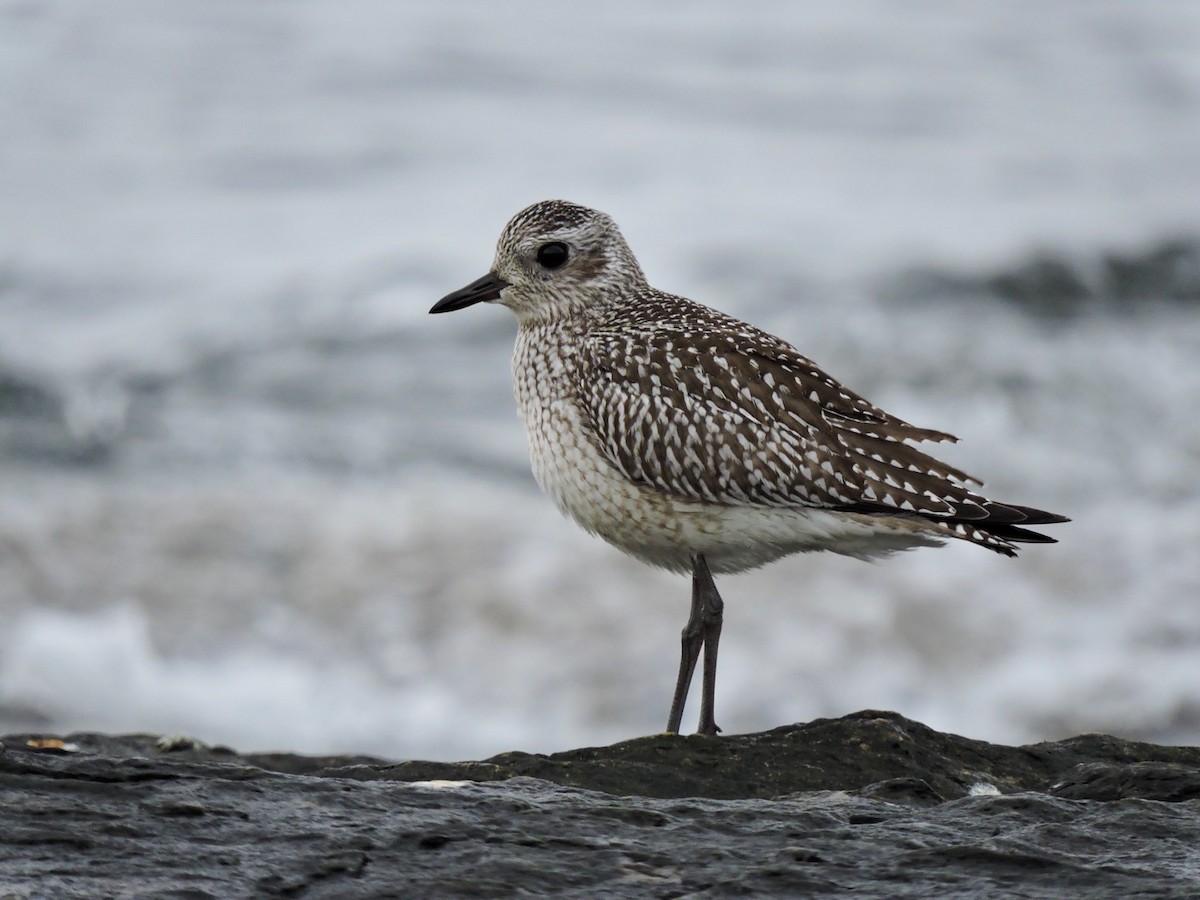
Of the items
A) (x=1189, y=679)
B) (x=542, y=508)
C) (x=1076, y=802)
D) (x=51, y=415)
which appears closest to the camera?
(x=1076, y=802)

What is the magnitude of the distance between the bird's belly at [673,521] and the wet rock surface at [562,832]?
6.44 feet

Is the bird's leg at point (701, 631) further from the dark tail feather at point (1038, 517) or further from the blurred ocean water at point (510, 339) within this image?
the blurred ocean water at point (510, 339)

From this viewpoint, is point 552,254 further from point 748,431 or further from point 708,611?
point 708,611

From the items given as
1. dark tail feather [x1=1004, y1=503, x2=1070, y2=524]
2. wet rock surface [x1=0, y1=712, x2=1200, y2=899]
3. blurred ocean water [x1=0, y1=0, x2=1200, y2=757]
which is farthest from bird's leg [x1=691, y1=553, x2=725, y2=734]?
blurred ocean water [x1=0, y1=0, x2=1200, y2=757]

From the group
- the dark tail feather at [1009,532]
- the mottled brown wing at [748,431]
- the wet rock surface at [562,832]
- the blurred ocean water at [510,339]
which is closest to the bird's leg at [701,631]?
the mottled brown wing at [748,431]

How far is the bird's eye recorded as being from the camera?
8.65 m

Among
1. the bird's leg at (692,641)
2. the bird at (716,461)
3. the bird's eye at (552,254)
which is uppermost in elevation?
the bird's eye at (552,254)

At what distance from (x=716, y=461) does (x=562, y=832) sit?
10.4 feet

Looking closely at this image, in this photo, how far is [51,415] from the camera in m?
17.1

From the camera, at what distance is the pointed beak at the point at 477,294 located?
8.72 metres

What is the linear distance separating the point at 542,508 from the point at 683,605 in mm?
1895

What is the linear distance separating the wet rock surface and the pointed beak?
11.6ft

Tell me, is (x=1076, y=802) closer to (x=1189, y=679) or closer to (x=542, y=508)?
(x=1189, y=679)

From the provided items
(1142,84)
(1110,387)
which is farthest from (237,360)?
(1142,84)
